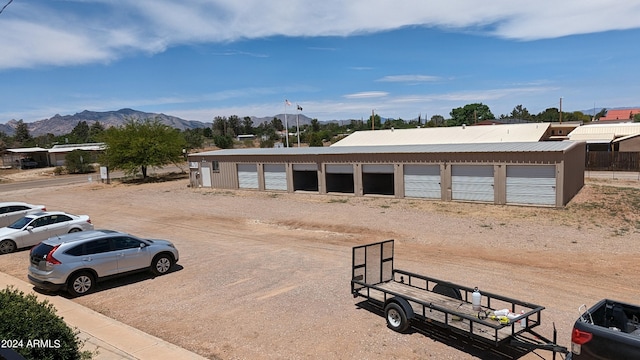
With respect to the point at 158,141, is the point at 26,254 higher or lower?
lower

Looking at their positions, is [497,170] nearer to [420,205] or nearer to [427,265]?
[420,205]

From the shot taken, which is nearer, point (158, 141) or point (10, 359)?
point (10, 359)

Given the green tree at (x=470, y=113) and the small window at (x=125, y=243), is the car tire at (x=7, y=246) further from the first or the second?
the green tree at (x=470, y=113)

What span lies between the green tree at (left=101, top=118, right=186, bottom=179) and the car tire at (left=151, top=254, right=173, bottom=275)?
37.2m

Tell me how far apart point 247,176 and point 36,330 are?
3207 cm

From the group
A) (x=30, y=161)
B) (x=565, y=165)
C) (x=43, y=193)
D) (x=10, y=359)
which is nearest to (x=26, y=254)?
(x=10, y=359)

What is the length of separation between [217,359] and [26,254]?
13550 millimetres

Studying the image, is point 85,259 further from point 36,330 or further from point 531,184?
point 531,184

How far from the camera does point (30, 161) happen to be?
245 ft

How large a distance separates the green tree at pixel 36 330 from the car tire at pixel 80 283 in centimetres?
587

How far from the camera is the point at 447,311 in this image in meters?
8.19

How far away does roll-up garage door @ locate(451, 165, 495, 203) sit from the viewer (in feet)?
83.6

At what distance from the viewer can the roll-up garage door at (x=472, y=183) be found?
25469 millimetres

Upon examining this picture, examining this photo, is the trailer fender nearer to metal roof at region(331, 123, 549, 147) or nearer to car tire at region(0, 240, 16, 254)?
car tire at region(0, 240, 16, 254)
